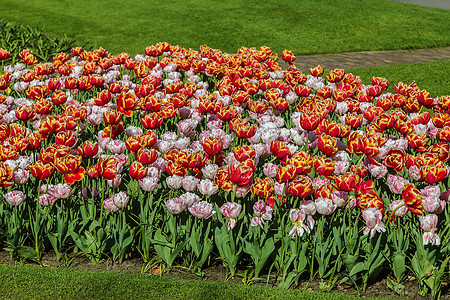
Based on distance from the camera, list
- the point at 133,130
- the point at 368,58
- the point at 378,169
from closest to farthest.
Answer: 1. the point at 378,169
2. the point at 133,130
3. the point at 368,58

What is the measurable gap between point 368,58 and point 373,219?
322 inches

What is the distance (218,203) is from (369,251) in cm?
111

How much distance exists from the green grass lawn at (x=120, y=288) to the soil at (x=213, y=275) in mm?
A: 200

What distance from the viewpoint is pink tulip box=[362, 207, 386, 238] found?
10.6 feet

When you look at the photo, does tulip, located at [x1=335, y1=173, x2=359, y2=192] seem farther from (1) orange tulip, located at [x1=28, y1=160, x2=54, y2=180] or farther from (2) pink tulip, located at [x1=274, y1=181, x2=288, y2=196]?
(1) orange tulip, located at [x1=28, y1=160, x2=54, y2=180]

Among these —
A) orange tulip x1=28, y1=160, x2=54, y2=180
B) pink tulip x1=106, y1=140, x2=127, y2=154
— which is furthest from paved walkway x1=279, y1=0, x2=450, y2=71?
orange tulip x1=28, y1=160, x2=54, y2=180

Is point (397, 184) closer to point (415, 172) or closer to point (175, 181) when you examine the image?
point (415, 172)

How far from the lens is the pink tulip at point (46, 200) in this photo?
362cm

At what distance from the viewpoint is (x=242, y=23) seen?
45.6ft

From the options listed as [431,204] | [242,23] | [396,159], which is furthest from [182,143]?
[242,23]

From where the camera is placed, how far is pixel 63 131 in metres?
4.03

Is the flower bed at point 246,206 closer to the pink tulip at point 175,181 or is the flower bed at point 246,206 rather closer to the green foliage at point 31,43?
the pink tulip at point 175,181

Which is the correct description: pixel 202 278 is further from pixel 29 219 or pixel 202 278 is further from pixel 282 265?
pixel 29 219

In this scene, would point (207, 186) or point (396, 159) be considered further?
point (396, 159)
